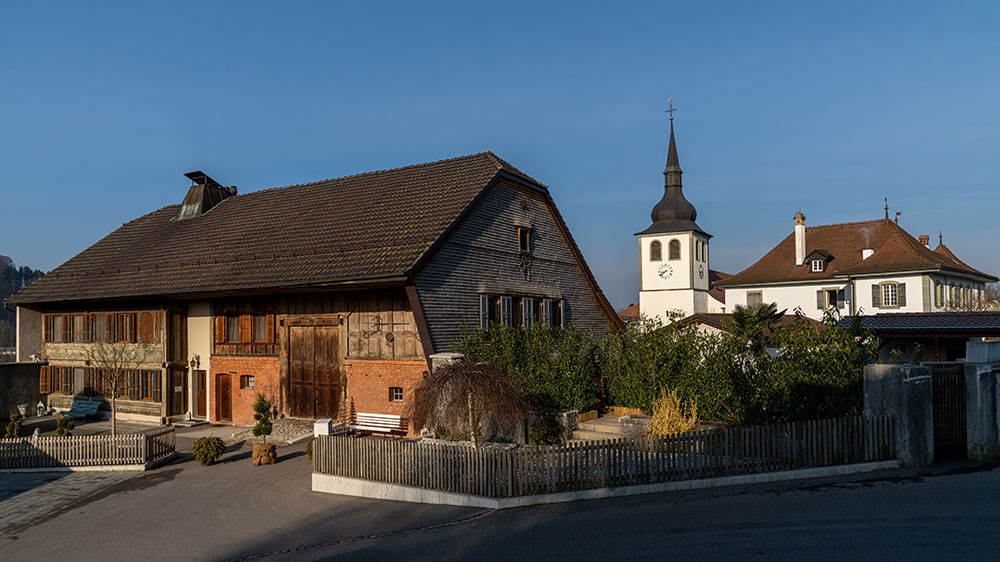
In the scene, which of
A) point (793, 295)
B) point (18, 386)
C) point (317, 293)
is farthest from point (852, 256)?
point (18, 386)

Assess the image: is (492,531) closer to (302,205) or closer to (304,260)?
(304,260)

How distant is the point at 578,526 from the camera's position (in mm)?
10797

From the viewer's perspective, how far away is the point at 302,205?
2628cm

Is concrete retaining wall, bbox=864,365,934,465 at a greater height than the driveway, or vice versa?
concrete retaining wall, bbox=864,365,934,465

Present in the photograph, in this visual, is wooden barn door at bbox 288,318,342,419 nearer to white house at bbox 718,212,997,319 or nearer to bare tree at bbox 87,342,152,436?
bare tree at bbox 87,342,152,436

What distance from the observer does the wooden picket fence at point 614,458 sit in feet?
40.7

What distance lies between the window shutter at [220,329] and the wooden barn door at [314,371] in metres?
3.58

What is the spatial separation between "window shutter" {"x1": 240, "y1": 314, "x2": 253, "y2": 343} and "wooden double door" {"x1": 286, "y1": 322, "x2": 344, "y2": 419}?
2.10m

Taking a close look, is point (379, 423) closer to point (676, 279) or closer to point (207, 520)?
point (207, 520)

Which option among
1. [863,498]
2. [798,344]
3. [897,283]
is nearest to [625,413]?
[798,344]

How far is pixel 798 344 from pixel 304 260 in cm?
1488

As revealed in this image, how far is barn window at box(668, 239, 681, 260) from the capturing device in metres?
62.6

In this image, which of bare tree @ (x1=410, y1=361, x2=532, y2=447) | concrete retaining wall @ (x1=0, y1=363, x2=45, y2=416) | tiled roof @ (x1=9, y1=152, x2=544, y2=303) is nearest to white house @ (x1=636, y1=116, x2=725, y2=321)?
tiled roof @ (x1=9, y1=152, x2=544, y2=303)

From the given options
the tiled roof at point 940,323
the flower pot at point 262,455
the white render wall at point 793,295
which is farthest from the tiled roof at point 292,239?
the white render wall at point 793,295
